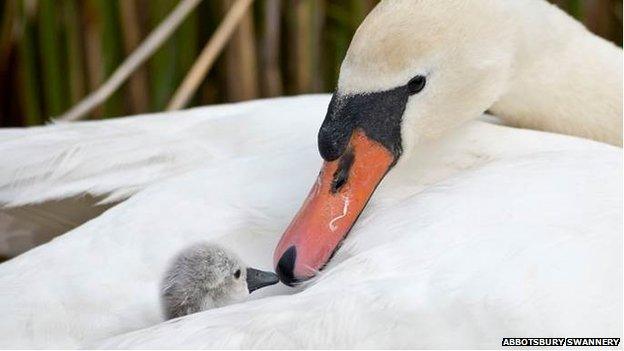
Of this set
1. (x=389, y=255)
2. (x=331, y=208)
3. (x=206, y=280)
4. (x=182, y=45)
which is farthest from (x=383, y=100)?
(x=182, y=45)

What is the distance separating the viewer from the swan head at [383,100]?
1.88m

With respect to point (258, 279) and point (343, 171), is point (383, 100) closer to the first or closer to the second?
point (343, 171)

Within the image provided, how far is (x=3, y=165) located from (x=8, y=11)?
1253 mm

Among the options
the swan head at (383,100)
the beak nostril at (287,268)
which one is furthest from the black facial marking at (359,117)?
the beak nostril at (287,268)

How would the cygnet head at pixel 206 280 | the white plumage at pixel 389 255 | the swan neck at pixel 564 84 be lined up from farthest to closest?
the swan neck at pixel 564 84
the cygnet head at pixel 206 280
the white plumage at pixel 389 255

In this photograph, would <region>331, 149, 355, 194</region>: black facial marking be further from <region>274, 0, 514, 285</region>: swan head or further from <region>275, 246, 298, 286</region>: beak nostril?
<region>275, 246, 298, 286</region>: beak nostril

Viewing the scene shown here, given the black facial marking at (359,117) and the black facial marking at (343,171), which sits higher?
the black facial marking at (359,117)

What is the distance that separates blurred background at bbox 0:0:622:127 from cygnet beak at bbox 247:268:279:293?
1.38m

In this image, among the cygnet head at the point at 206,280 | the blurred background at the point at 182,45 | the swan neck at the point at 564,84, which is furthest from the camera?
the blurred background at the point at 182,45

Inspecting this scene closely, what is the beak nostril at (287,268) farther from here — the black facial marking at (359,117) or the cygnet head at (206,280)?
the black facial marking at (359,117)

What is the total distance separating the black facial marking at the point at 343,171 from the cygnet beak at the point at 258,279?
0.17 m

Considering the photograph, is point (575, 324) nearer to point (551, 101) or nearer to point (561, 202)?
point (561, 202)

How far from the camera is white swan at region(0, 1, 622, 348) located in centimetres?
165

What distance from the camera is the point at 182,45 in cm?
325
